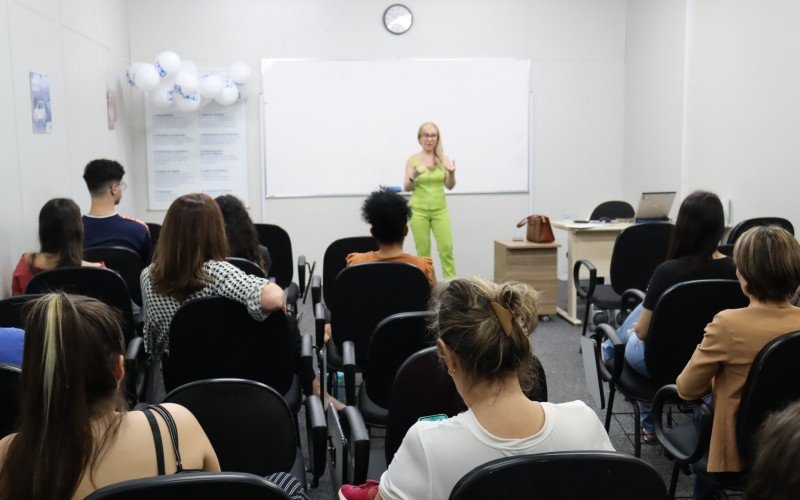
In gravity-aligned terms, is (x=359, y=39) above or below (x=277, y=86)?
above

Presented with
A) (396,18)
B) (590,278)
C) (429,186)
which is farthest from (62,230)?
(396,18)

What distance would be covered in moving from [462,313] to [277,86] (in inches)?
234

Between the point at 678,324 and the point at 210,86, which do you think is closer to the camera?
the point at 678,324

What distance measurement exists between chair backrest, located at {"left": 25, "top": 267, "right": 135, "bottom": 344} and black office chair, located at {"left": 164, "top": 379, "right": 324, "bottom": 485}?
4.50 feet

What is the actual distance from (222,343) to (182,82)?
4.41 m

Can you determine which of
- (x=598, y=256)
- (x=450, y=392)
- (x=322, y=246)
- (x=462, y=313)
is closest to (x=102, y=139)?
(x=322, y=246)

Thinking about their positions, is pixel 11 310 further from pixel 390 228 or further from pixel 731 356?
pixel 731 356

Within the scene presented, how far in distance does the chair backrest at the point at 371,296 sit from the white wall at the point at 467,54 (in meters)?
4.14

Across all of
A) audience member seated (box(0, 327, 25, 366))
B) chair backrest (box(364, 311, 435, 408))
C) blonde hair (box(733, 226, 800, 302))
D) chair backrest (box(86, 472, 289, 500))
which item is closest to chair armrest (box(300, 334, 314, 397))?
chair backrest (box(364, 311, 435, 408))

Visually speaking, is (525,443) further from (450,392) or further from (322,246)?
(322,246)

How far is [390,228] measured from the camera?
3.46m

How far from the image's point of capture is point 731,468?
216 cm

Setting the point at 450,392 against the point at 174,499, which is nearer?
the point at 174,499

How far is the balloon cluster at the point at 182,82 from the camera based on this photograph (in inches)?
250
